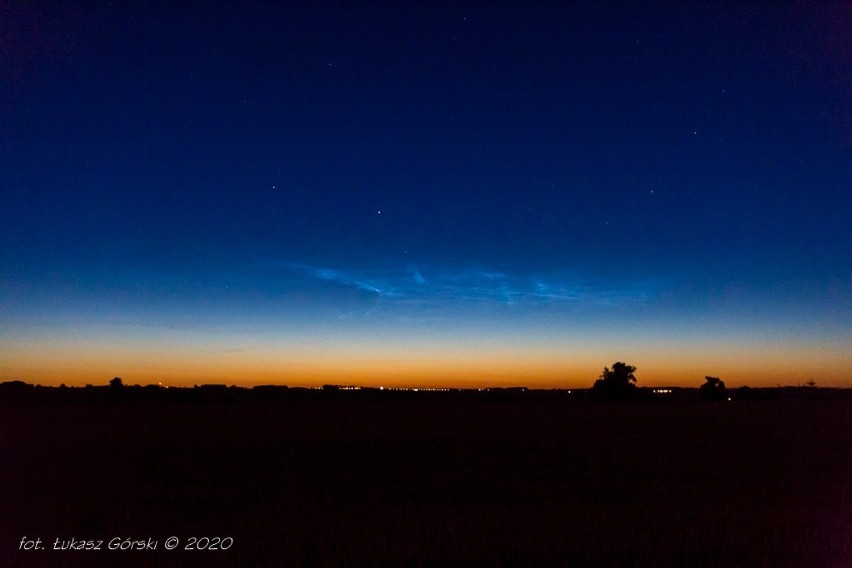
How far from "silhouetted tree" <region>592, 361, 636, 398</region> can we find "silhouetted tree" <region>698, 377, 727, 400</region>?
28500 millimetres

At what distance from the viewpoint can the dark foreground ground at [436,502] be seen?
424 inches

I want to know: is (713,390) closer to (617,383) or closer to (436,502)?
(617,383)

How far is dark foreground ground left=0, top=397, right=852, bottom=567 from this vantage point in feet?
35.3

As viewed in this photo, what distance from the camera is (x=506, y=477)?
18.8m

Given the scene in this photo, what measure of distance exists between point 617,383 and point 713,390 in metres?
31.6

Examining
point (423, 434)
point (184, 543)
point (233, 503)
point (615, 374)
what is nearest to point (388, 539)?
point (184, 543)

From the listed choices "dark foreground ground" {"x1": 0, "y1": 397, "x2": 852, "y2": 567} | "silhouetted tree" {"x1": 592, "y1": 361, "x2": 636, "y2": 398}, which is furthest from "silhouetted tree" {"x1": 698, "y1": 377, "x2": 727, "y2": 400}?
"dark foreground ground" {"x1": 0, "y1": 397, "x2": 852, "y2": 567}

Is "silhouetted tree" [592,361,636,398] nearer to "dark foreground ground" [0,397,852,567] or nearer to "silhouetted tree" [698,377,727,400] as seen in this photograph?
"silhouetted tree" [698,377,727,400]

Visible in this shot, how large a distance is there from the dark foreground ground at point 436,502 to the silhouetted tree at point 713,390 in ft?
330

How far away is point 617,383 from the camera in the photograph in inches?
4040

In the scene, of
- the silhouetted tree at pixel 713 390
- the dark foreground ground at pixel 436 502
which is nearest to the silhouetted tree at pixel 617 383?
the silhouetted tree at pixel 713 390

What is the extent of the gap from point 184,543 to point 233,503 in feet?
11.7

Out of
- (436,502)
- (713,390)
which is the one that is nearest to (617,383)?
(713,390)

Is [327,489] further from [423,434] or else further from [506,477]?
[423,434]
